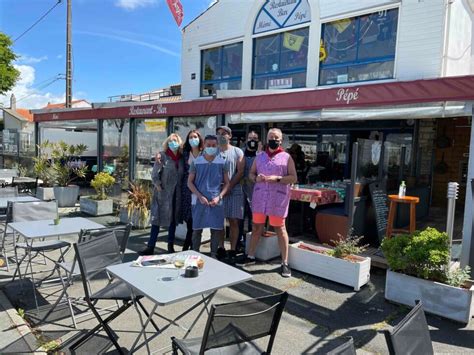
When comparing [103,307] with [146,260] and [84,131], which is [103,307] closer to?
[146,260]

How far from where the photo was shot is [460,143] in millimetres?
9188

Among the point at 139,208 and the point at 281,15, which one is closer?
the point at 139,208

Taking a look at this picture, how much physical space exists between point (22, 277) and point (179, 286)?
2.95 meters

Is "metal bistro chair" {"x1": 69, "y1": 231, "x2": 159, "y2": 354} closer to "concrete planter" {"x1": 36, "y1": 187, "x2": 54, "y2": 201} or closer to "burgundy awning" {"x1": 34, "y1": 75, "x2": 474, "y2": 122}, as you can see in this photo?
"burgundy awning" {"x1": 34, "y1": 75, "x2": 474, "y2": 122}

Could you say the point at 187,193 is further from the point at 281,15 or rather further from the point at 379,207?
the point at 281,15

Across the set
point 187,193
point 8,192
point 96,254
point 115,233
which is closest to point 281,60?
point 187,193

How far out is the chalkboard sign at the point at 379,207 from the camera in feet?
18.1

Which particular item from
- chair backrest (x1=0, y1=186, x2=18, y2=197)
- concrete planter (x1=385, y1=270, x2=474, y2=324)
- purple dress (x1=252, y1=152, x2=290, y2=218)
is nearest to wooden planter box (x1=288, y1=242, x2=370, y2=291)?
concrete planter (x1=385, y1=270, x2=474, y2=324)

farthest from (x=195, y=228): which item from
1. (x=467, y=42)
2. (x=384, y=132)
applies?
(x=467, y=42)

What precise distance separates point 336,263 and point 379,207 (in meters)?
1.63

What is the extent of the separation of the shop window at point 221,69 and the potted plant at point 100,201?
17.3 ft

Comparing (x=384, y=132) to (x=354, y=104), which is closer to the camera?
(x=354, y=104)

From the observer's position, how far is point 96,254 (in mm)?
3113

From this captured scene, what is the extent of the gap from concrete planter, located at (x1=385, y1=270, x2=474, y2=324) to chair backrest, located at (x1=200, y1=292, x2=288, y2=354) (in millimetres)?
2227
